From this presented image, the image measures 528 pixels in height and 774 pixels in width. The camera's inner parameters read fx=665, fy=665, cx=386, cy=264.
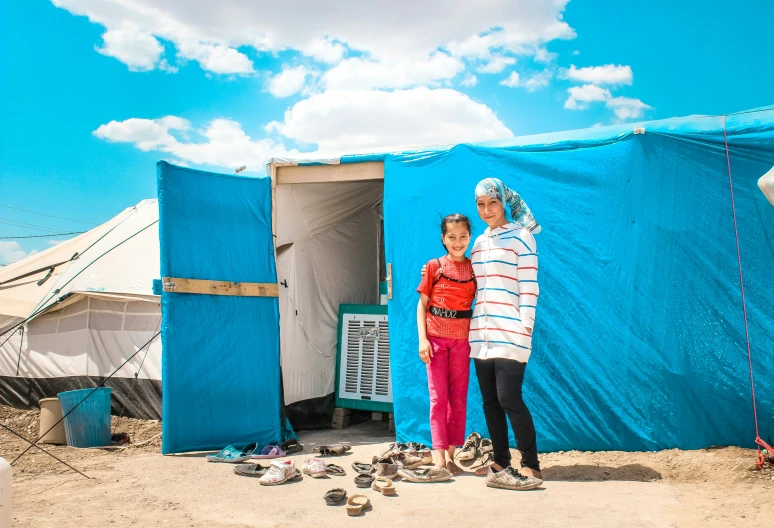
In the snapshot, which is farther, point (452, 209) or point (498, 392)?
point (452, 209)

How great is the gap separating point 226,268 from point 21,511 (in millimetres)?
2120

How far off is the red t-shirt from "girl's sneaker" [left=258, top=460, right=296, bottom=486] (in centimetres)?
114

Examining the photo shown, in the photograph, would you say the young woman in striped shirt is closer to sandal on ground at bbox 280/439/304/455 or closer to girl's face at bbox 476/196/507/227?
girl's face at bbox 476/196/507/227

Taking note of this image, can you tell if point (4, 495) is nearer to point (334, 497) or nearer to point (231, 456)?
point (334, 497)

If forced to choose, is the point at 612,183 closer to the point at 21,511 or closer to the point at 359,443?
the point at 359,443

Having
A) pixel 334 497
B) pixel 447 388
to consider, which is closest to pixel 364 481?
pixel 334 497

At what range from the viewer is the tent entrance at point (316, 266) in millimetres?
5453

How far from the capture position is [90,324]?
21.1ft

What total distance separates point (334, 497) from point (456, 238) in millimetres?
1531

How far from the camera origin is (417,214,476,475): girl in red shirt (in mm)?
3744

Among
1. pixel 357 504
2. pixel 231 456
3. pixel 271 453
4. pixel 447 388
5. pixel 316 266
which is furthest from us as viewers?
pixel 316 266

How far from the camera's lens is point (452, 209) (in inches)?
180

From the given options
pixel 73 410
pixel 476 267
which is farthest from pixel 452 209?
pixel 73 410

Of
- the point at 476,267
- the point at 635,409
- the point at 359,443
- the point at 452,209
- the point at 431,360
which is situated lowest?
the point at 359,443
